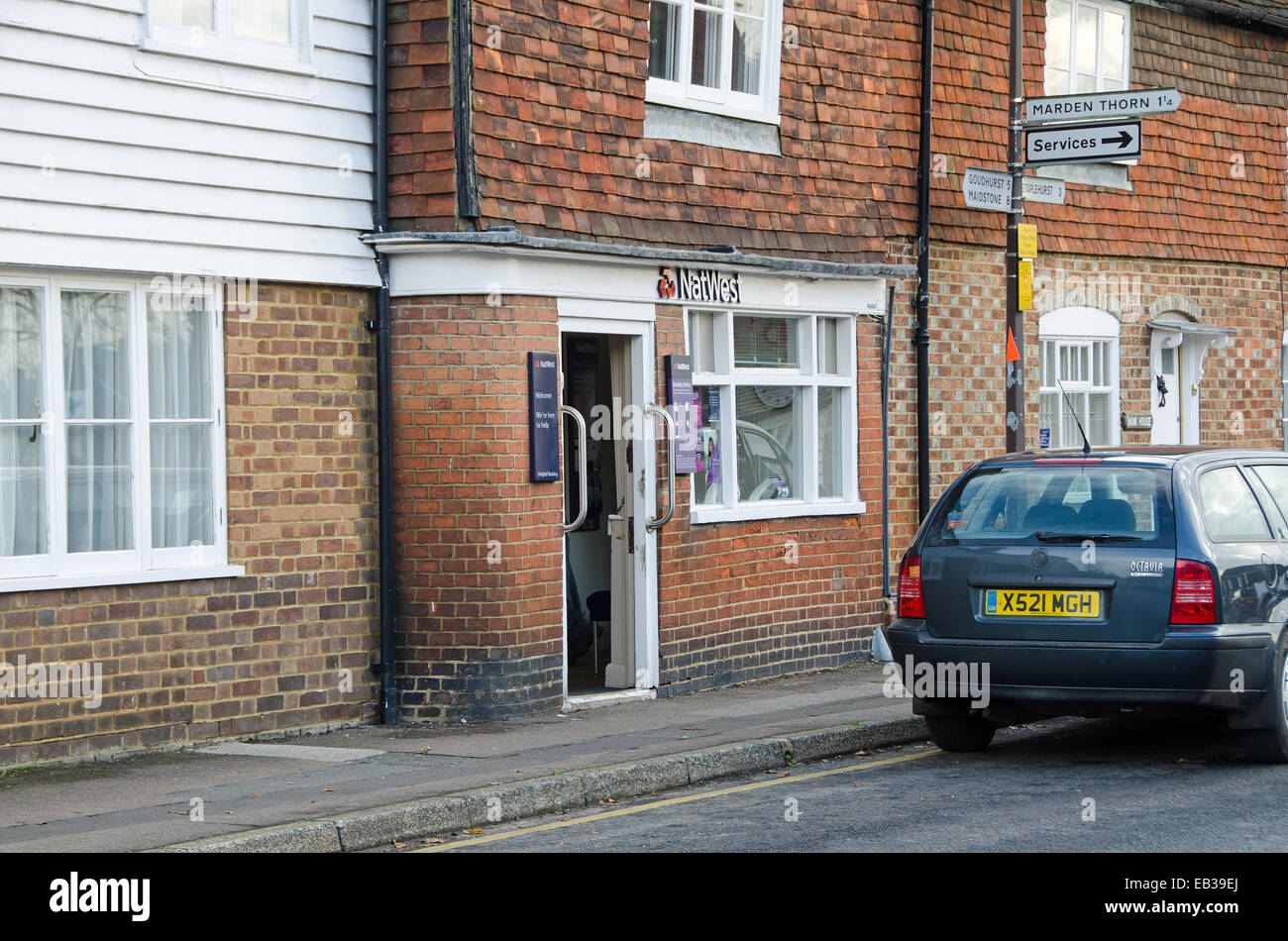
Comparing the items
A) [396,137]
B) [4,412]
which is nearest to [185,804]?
[4,412]

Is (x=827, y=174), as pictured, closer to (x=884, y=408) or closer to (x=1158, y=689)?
(x=884, y=408)

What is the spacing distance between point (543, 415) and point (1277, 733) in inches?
187

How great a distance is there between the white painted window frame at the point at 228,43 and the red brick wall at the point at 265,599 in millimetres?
1359

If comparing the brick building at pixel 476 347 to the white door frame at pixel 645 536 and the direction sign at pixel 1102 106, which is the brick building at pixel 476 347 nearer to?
the white door frame at pixel 645 536

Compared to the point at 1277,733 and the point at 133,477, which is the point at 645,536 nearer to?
the point at 133,477

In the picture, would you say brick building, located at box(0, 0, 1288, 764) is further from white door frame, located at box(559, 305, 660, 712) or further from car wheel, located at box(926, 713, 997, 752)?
car wheel, located at box(926, 713, 997, 752)

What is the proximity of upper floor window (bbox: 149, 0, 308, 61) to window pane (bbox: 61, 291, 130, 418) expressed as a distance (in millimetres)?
1545

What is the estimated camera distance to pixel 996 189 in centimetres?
1302

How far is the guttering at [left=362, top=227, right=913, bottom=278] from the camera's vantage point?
10.6 metres

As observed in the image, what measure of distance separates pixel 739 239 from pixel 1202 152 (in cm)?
729

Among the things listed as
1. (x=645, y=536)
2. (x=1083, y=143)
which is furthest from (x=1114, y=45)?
(x=645, y=536)

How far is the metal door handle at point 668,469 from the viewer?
11.8 meters

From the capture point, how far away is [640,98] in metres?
12.0

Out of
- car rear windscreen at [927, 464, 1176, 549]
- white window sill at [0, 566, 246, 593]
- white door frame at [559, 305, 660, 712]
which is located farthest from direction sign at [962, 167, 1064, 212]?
white window sill at [0, 566, 246, 593]
